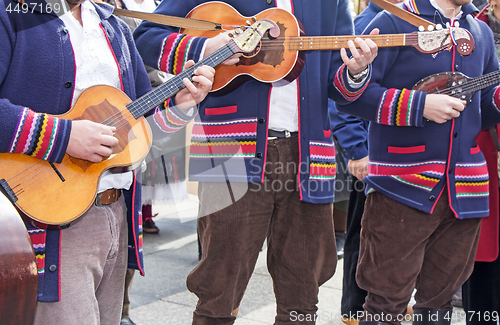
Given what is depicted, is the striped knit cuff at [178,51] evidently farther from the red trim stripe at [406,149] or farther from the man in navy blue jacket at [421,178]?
the red trim stripe at [406,149]

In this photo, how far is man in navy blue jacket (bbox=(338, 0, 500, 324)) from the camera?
218 centimetres

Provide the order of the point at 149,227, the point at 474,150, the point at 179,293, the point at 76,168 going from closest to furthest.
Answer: the point at 76,168 → the point at 474,150 → the point at 179,293 → the point at 149,227

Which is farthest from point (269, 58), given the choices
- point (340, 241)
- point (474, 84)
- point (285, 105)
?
point (340, 241)

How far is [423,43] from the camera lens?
204 cm

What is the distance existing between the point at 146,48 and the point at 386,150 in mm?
1201

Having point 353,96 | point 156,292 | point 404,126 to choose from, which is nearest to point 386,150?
point 404,126

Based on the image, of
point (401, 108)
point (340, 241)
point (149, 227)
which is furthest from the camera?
point (149, 227)

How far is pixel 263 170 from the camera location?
1939mm

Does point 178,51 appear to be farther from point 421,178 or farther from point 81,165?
point 421,178

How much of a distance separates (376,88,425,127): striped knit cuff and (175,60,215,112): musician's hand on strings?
87cm

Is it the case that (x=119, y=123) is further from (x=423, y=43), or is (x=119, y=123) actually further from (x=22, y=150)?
(x=423, y=43)

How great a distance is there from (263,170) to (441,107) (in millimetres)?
857

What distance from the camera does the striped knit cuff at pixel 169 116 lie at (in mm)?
1834

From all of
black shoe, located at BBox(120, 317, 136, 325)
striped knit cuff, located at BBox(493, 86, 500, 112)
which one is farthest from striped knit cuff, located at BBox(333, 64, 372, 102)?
black shoe, located at BBox(120, 317, 136, 325)
